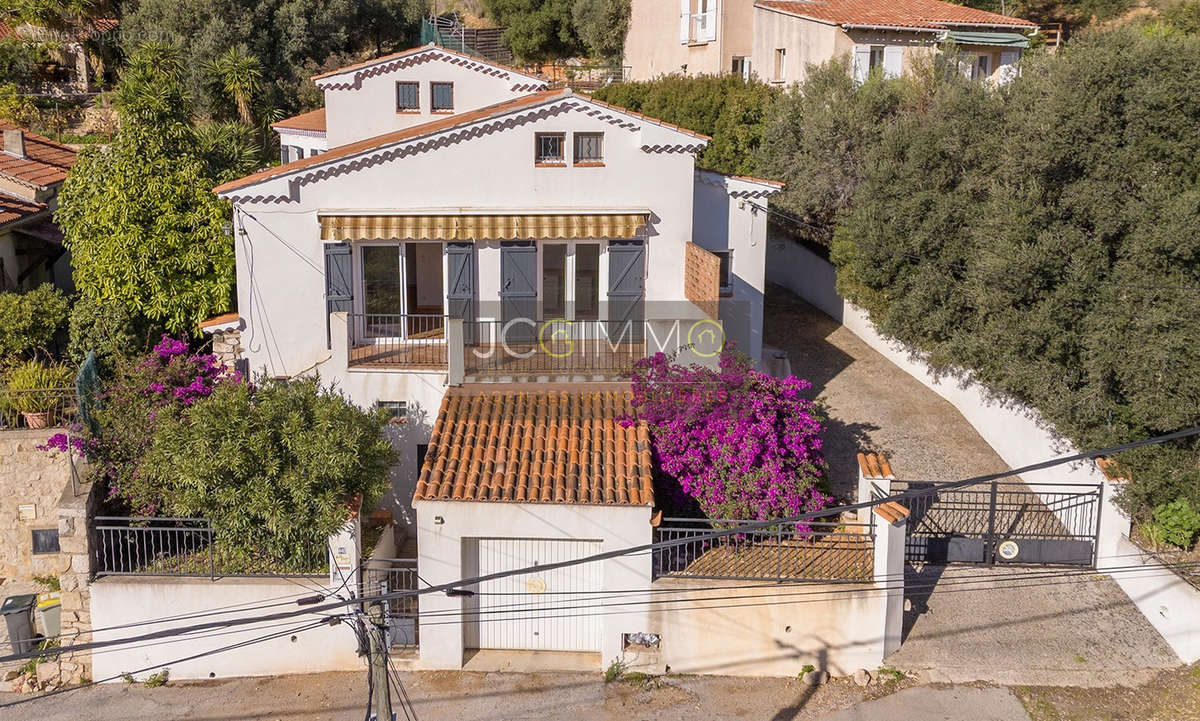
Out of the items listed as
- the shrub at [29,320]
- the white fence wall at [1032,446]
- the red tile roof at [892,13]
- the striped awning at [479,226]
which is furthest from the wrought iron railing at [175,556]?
the red tile roof at [892,13]

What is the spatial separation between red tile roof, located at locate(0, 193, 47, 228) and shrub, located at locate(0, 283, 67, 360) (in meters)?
4.05

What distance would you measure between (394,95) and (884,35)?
1963 cm

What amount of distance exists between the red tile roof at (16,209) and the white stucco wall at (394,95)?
8.41m

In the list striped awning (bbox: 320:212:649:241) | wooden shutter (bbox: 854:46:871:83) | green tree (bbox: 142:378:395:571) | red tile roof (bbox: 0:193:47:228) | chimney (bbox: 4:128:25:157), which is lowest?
green tree (bbox: 142:378:395:571)

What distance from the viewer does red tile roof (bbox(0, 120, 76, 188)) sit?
3178 centimetres

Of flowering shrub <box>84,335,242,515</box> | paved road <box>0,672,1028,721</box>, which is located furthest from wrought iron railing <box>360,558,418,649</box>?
flowering shrub <box>84,335,242,515</box>

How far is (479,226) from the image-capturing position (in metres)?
23.9

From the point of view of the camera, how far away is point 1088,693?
18.4 m

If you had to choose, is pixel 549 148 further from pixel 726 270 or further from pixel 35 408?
pixel 35 408

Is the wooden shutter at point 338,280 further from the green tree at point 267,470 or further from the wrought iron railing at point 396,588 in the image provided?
the wrought iron railing at point 396,588

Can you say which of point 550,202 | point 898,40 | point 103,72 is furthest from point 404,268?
point 103,72

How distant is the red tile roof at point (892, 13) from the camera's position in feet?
131

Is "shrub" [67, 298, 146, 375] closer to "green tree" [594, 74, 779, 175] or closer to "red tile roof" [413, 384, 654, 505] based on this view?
"red tile roof" [413, 384, 654, 505]

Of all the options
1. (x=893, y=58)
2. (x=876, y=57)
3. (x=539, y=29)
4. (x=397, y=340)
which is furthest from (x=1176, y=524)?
(x=539, y=29)
